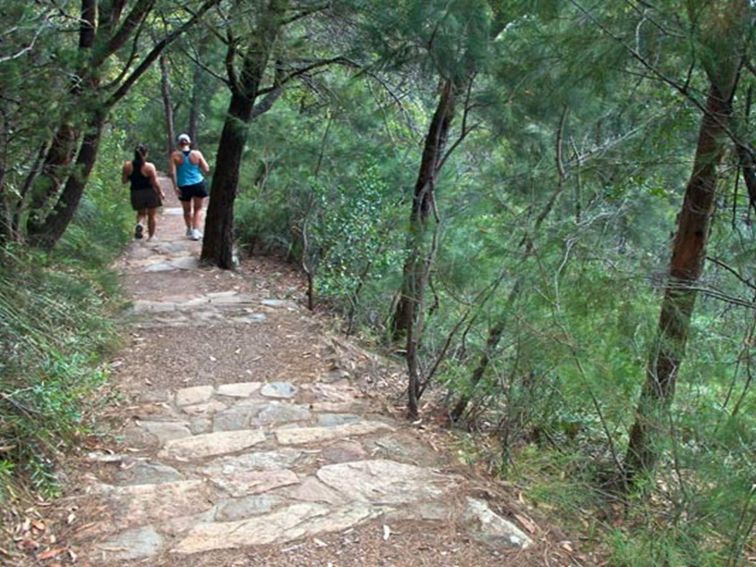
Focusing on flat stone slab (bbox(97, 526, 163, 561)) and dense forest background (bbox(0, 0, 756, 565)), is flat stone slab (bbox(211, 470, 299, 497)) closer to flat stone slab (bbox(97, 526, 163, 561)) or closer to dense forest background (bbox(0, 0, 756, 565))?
flat stone slab (bbox(97, 526, 163, 561))

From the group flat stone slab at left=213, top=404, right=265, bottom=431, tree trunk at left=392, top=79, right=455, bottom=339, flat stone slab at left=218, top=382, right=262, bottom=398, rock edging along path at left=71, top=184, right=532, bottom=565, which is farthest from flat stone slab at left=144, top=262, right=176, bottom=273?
flat stone slab at left=213, top=404, right=265, bottom=431

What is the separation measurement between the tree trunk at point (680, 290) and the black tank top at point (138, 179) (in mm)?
7206

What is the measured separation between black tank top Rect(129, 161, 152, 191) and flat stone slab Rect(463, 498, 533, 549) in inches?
287

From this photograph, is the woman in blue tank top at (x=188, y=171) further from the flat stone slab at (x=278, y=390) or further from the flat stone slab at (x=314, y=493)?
the flat stone slab at (x=314, y=493)

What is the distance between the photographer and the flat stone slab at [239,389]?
457 centimetres

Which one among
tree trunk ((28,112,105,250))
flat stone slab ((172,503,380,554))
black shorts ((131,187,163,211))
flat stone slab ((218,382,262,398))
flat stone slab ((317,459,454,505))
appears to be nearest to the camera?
flat stone slab ((172,503,380,554))

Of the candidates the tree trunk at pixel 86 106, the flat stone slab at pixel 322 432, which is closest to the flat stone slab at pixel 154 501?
the flat stone slab at pixel 322 432

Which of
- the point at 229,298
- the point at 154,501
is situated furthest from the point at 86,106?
the point at 229,298

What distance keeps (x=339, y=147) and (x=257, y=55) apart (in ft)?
5.27

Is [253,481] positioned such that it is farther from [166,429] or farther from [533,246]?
[533,246]

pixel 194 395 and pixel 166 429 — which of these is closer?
pixel 166 429

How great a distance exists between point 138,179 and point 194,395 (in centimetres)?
539

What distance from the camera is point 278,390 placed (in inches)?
185

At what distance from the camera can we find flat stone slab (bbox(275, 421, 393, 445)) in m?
3.78
